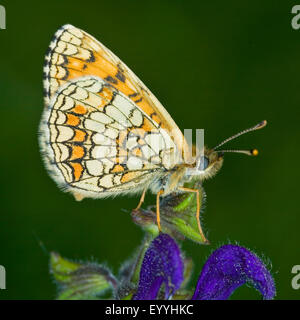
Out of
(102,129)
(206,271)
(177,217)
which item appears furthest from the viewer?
(102,129)

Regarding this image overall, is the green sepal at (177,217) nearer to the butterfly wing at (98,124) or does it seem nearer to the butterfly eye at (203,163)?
the butterfly eye at (203,163)

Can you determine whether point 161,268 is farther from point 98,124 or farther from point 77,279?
point 98,124

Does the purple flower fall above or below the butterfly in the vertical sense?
below

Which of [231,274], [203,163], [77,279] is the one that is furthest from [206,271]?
[77,279]

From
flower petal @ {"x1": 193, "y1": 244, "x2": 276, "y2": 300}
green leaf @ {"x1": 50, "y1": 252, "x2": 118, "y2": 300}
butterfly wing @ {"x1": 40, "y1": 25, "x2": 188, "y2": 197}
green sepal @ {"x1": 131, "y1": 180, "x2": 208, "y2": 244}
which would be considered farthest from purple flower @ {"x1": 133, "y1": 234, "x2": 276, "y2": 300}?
butterfly wing @ {"x1": 40, "y1": 25, "x2": 188, "y2": 197}

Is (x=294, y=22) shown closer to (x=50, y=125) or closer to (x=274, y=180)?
(x=274, y=180)

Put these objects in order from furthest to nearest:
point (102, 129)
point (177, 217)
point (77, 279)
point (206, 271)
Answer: point (102, 129) < point (77, 279) < point (177, 217) < point (206, 271)

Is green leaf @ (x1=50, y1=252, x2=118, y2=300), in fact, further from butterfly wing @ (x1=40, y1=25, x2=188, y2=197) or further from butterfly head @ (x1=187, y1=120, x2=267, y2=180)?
butterfly head @ (x1=187, y1=120, x2=267, y2=180)
